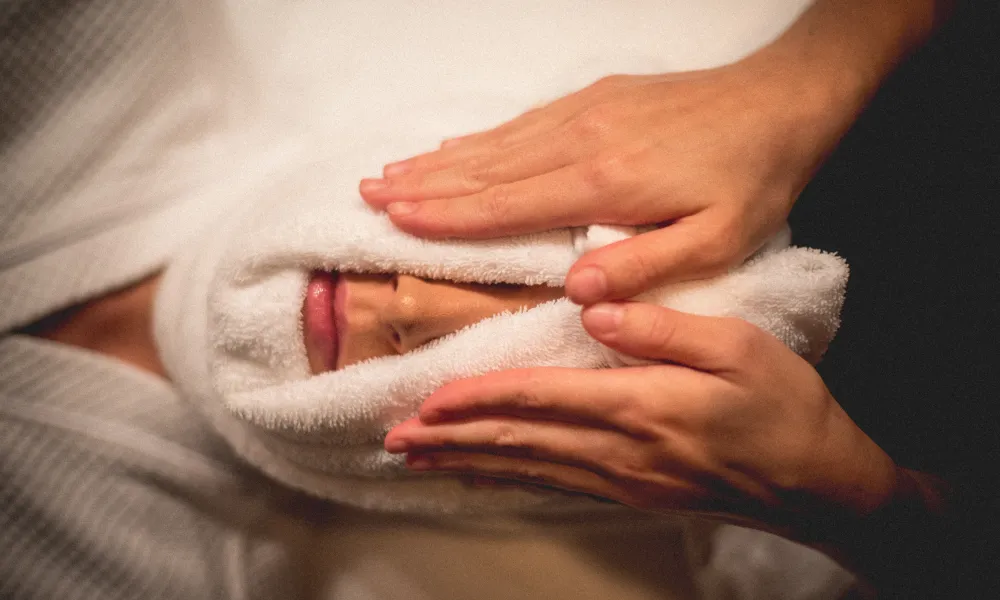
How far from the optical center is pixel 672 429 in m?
0.42

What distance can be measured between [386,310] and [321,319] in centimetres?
8

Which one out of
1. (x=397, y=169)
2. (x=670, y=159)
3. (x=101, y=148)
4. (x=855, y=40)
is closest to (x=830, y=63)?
(x=855, y=40)

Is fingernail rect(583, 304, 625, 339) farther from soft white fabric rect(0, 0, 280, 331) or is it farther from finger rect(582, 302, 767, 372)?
soft white fabric rect(0, 0, 280, 331)

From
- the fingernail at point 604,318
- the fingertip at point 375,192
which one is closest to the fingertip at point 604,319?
the fingernail at point 604,318

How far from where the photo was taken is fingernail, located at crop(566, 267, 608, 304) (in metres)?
0.39

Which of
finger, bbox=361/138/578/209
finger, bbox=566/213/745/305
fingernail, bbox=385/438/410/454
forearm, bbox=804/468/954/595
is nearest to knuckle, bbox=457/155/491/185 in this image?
finger, bbox=361/138/578/209

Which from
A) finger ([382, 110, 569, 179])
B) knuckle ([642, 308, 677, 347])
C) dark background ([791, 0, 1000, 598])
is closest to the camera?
knuckle ([642, 308, 677, 347])

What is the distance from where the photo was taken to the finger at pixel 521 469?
0.46 meters

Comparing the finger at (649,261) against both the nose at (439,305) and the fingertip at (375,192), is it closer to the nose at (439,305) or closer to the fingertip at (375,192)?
the nose at (439,305)

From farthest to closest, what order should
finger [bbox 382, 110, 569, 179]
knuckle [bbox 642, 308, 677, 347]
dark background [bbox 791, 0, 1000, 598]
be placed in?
dark background [bbox 791, 0, 1000, 598] → finger [bbox 382, 110, 569, 179] → knuckle [bbox 642, 308, 677, 347]

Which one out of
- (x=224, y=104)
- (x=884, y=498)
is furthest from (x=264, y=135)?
(x=884, y=498)

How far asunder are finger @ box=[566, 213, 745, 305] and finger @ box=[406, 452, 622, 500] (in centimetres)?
16

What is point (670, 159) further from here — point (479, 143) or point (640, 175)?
point (479, 143)

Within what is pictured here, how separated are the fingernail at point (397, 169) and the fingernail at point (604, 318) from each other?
22 cm
